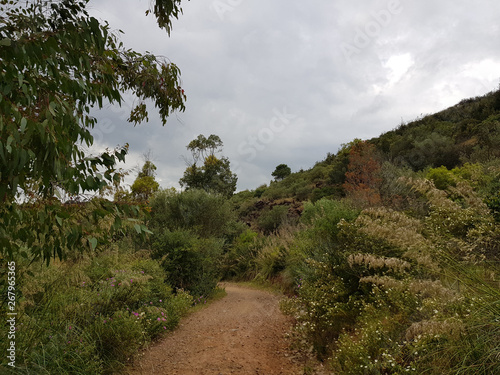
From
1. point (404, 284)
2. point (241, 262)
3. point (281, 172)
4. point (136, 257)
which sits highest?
point (281, 172)

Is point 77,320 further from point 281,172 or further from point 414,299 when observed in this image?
point 281,172

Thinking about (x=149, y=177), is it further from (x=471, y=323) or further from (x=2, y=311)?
(x=471, y=323)

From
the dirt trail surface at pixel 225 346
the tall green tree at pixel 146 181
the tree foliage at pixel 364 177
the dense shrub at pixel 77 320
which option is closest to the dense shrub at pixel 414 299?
the dirt trail surface at pixel 225 346

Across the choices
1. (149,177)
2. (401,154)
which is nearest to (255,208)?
(149,177)

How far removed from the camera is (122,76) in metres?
3.29

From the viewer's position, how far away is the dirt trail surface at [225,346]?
13.9 ft

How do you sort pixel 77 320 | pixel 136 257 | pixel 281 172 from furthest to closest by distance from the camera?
pixel 281 172, pixel 136 257, pixel 77 320

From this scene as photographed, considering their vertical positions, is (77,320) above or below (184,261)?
below

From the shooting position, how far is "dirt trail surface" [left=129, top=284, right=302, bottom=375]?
423cm

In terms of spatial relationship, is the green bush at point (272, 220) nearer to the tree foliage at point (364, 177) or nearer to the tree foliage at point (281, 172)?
the tree foliage at point (364, 177)

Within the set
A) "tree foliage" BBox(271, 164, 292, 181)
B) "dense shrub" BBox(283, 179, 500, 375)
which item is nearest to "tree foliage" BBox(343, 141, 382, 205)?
"dense shrub" BBox(283, 179, 500, 375)

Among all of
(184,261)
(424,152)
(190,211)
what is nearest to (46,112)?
(184,261)

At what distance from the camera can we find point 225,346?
5.01 meters

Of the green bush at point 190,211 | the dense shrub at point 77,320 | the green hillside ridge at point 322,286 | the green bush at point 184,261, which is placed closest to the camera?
the green hillside ridge at point 322,286
